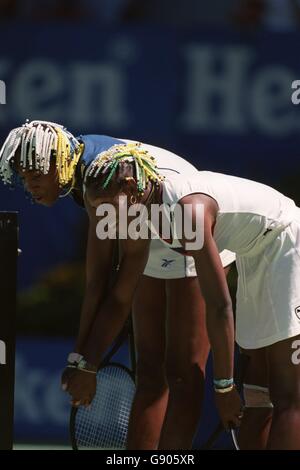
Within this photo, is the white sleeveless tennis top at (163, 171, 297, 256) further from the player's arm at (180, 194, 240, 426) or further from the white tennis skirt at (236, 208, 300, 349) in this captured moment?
the player's arm at (180, 194, 240, 426)

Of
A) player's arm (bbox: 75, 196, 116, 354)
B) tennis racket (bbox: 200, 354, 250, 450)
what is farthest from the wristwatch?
tennis racket (bbox: 200, 354, 250, 450)

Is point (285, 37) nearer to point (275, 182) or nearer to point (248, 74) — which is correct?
point (248, 74)

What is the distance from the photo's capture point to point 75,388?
4.54m

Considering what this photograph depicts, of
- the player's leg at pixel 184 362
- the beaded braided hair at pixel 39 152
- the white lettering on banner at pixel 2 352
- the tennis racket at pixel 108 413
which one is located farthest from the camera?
the tennis racket at pixel 108 413

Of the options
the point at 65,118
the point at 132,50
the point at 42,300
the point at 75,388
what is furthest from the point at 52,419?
the point at 75,388

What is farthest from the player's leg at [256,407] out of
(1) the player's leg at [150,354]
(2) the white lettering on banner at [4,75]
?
(2) the white lettering on banner at [4,75]

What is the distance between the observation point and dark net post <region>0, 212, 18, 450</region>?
14.4 ft

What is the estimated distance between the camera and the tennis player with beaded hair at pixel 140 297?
452cm

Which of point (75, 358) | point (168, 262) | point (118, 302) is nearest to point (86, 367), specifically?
point (75, 358)

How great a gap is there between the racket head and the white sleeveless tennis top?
2.90ft

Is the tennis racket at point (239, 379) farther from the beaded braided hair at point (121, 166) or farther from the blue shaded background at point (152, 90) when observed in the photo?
the blue shaded background at point (152, 90)

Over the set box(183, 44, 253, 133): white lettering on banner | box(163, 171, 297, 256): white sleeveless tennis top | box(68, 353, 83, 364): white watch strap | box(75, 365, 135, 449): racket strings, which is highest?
box(183, 44, 253, 133): white lettering on banner

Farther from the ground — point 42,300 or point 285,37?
point 285,37

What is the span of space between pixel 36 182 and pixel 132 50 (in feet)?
11.1
